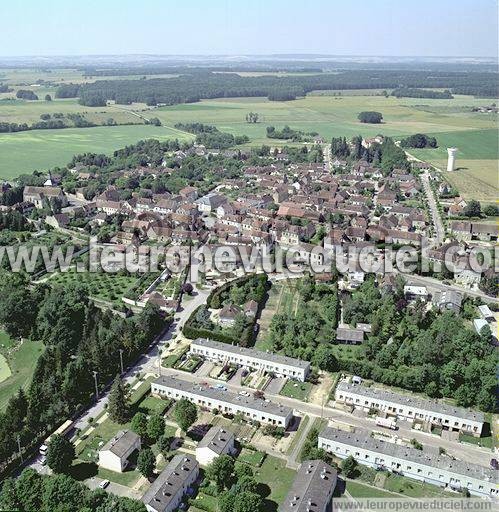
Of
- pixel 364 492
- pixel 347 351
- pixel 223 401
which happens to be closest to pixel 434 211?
pixel 347 351

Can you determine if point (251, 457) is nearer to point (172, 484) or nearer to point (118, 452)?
point (172, 484)

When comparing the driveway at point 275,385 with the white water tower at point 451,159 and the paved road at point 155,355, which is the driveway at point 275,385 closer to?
the paved road at point 155,355

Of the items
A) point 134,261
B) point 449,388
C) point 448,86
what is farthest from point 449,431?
point 448,86

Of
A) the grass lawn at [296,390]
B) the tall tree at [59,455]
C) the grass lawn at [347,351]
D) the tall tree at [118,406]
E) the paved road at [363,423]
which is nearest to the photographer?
the tall tree at [59,455]

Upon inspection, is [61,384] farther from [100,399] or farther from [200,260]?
[200,260]

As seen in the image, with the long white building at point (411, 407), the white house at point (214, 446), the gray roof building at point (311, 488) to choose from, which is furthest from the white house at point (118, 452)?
the long white building at point (411, 407)

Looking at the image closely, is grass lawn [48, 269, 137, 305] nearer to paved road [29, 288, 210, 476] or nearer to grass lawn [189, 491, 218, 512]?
paved road [29, 288, 210, 476]
